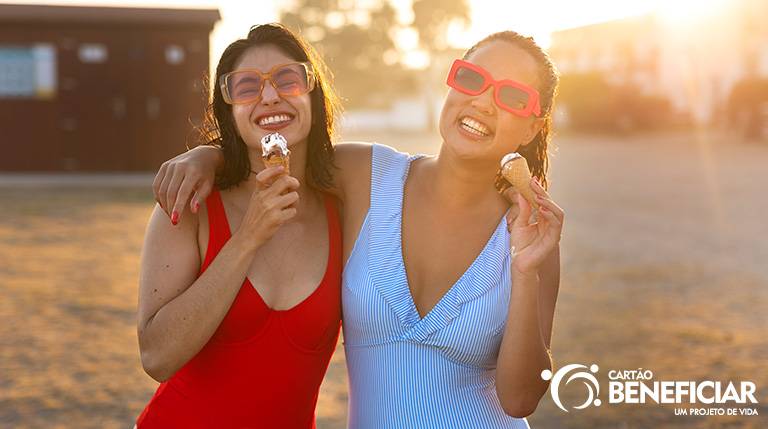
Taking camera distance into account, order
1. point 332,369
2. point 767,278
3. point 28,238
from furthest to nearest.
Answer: point 28,238 → point 767,278 → point 332,369

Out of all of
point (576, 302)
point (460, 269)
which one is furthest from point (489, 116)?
point (576, 302)

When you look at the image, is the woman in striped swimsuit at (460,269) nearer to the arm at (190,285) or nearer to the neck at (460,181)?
the neck at (460,181)

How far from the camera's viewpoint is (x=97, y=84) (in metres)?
22.9

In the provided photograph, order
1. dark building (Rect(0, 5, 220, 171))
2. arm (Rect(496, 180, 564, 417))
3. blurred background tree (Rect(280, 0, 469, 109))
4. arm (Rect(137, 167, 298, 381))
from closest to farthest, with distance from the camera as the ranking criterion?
arm (Rect(137, 167, 298, 381)) < arm (Rect(496, 180, 564, 417)) < dark building (Rect(0, 5, 220, 171)) < blurred background tree (Rect(280, 0, 469, 109))

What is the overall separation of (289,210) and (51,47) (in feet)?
72.5

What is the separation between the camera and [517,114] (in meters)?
2.98

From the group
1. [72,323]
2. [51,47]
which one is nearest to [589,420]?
[72,323]

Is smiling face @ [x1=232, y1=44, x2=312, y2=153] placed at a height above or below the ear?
above

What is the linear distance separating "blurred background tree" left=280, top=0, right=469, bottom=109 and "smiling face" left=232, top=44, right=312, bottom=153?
213 feet

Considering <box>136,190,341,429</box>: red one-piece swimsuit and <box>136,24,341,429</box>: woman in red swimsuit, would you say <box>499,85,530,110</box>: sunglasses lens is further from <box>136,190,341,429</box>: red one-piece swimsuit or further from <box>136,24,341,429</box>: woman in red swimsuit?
<box>136,190,341,429</box>: red one-piece swimsuit

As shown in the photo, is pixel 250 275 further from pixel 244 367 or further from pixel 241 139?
pixel 241 139

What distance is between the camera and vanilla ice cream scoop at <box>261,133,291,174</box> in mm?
2686

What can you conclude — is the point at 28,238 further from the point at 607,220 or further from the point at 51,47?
the point at 51,47

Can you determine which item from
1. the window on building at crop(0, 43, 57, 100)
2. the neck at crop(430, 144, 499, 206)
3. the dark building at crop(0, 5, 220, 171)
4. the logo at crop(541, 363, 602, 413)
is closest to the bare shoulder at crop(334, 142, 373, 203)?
the neck at crop(430, 144, 499, 206)
